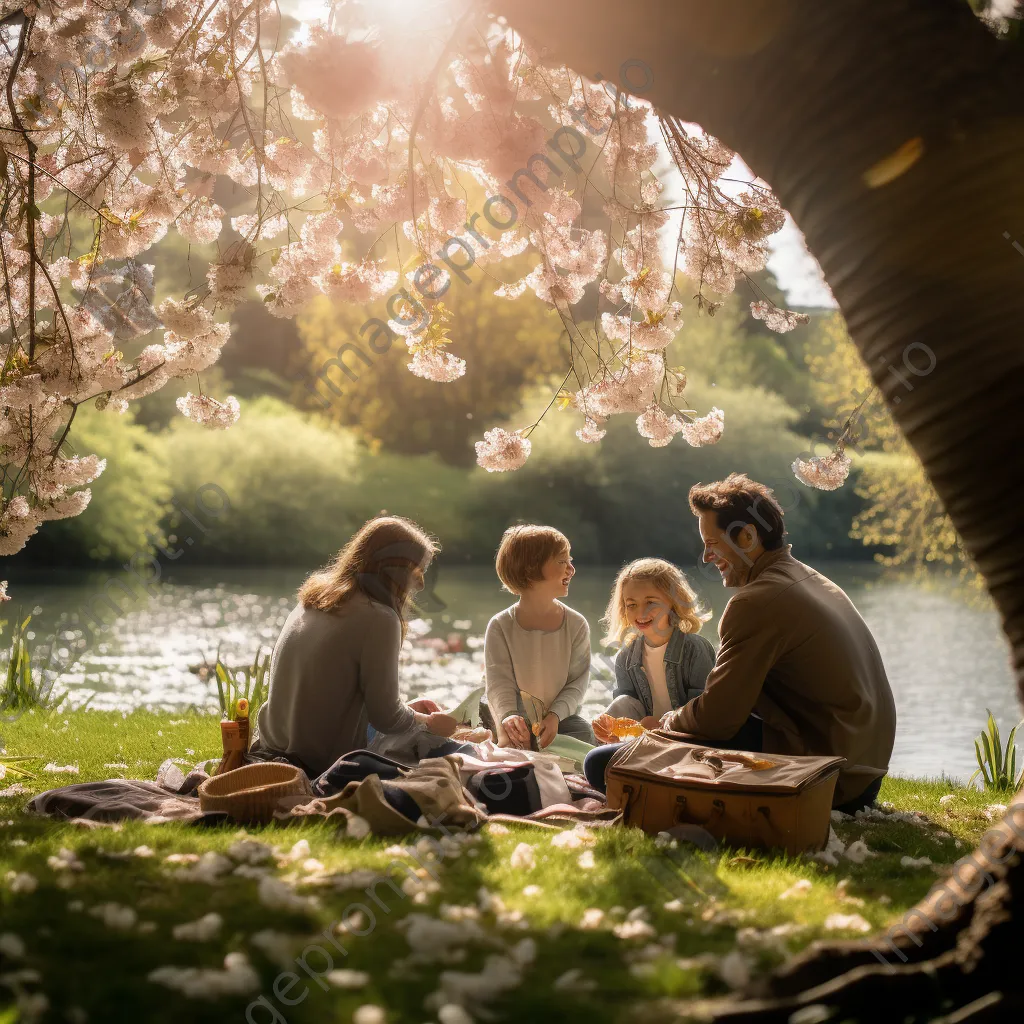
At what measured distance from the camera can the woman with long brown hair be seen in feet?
13.1

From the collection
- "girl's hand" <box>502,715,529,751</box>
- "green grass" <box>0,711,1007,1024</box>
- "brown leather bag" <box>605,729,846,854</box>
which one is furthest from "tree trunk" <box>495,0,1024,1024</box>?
"girl's hand" <box>502,715,529,751</box>

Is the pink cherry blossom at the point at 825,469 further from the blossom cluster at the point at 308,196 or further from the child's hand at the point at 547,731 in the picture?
the child's hand at the point at 547,731

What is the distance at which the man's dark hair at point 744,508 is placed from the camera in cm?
388

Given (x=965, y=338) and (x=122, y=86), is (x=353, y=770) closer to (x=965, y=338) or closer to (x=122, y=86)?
(x=965, y=338)

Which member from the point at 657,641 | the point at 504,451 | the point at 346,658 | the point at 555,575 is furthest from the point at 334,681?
the point at 504,451

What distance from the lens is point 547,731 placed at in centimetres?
483

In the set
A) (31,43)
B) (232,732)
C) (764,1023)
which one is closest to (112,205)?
(31,43)

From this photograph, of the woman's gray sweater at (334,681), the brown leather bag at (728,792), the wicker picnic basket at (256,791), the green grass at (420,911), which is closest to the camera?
the green grass at (420,911)

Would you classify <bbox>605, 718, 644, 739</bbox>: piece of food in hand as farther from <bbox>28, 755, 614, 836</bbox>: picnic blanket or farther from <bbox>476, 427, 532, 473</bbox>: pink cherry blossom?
<bbox>476, 427, 532, 473</bbox>: pink cherry blossom

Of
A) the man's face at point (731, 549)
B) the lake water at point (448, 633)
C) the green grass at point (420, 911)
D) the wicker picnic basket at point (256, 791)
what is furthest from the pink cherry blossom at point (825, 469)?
the wicker picnic basket at point (256, 791)

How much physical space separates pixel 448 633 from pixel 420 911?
1334 centimetres

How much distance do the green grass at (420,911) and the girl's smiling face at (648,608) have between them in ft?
4.94

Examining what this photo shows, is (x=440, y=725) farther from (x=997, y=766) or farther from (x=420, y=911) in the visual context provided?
(x=997, y=766)

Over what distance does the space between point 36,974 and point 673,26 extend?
8.13ft
